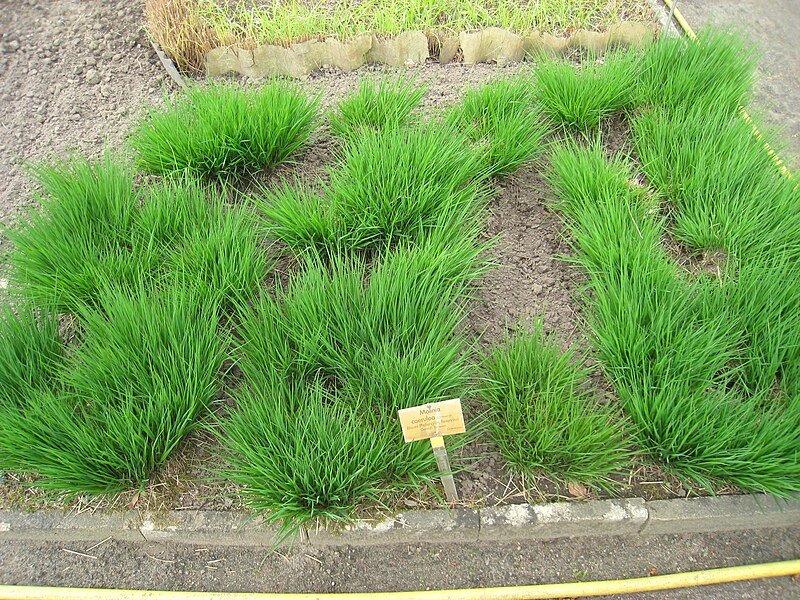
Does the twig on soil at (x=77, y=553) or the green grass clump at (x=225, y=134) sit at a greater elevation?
the green grass clump at (x=225, y=134)

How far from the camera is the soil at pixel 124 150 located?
1974 millimetres

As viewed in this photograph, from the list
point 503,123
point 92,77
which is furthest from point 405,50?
point 92,77

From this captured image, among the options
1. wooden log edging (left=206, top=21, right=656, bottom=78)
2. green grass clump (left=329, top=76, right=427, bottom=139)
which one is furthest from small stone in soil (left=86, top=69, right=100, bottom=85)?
green grass clump (left=329, top=76, right=427, bottom=139)

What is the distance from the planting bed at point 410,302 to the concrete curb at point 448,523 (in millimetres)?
55

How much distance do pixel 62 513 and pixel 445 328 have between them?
1390 mm

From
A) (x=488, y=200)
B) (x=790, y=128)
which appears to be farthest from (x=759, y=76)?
(x=488, y=200)

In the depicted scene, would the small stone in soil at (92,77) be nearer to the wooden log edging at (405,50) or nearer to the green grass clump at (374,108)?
the wooden log edging at (405,50)

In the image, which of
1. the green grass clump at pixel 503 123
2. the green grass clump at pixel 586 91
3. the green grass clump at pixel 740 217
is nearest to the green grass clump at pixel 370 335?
→ the green grass clump at pixel 503 123

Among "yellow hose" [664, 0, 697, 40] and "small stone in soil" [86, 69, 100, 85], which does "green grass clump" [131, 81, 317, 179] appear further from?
"yellow hose" [664, 0, 697, 40]

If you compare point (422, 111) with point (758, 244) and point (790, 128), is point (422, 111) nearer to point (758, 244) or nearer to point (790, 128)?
point (758, 244)

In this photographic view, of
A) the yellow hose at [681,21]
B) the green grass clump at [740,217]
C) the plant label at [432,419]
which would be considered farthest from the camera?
the yellow hose at [681,21]

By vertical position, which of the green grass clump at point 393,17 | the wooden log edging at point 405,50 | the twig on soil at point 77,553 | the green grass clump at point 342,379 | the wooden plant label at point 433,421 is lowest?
the twig on soil at point 77,553

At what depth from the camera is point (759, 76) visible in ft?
12.0

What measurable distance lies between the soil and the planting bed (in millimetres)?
14
